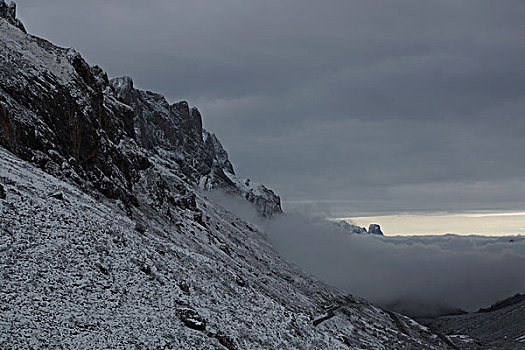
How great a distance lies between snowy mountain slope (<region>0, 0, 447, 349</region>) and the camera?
20594mm

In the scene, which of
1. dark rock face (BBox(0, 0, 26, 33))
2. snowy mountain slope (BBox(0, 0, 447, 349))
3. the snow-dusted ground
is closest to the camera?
the snow-dusted ground

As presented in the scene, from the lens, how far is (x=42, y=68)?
4916 centimetres

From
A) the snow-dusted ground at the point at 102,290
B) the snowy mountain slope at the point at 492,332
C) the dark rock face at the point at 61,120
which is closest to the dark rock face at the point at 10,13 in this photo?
the dark rock face at the point at 61,120

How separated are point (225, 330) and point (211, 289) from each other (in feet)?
25.3

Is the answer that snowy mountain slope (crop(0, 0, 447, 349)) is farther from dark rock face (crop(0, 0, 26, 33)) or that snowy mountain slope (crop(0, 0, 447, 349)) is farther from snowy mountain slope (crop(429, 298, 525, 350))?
snowy mountain slope (crop(429, 298, 525, 350))

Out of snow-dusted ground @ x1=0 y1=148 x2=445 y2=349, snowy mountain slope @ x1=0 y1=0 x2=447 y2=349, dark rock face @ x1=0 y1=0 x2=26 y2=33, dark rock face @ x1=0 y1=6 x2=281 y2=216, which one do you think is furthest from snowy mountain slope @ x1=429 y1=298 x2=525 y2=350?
dark rock face @ x1=0 y1=0 x2=26 y2=33

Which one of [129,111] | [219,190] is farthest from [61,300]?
[219,190]

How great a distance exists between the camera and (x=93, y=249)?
1060 inches

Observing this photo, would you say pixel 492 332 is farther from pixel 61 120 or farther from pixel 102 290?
pixel 102 290

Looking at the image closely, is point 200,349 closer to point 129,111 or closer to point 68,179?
point 68,179

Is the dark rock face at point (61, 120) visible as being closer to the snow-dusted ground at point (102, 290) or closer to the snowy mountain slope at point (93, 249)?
the snowy mountain slope at point (93, 249)

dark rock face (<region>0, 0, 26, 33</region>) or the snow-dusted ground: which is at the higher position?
dark rock face (<region>0, 0, 26, 33</region>)

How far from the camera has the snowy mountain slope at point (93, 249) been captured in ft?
67.6

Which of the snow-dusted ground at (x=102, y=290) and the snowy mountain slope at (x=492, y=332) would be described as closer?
the snow-dusted ground at (x=102, y=290)
